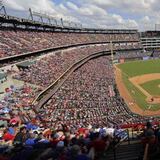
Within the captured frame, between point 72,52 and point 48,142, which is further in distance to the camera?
point 72,52

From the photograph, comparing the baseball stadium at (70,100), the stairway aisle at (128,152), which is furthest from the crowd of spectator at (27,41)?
the stairway aisle at (128,152)

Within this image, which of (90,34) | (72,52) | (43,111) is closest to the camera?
(43,111)

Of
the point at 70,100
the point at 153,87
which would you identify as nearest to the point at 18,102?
the point at 70,100

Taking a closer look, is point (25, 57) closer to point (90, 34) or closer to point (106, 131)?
point (106, 131)

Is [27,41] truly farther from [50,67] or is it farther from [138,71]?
[138,71]

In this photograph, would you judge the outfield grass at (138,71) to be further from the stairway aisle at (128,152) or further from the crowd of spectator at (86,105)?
the stairway aisle at (128,152)

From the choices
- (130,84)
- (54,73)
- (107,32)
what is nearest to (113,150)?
(54,73)

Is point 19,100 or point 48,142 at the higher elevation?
point 48,142
